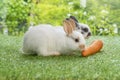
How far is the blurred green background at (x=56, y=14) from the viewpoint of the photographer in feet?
12.9

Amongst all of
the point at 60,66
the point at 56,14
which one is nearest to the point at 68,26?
the point at 60,66

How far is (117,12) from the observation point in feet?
13.4

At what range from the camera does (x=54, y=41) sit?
1.81 metres

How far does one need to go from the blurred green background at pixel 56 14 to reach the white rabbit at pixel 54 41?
2056 mm

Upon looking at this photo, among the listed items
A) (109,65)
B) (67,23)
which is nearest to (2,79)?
(109,65)

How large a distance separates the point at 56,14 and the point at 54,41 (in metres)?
2.17

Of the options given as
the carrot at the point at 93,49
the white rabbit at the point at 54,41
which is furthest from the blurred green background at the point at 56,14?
the white rabbit at the point at 54,41

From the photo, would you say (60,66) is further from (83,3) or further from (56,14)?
(83,3)

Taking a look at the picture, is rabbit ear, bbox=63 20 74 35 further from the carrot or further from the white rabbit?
the carrot

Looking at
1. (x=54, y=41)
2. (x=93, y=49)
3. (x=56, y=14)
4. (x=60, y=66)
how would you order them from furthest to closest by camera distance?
(x=56, y=14)
(x=93, y=49)
(x=54, y=41)
(x=60, y=66)

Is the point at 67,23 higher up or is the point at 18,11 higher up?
the point at 67,23

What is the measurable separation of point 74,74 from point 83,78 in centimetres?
6

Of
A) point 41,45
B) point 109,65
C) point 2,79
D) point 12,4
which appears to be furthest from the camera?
point 12,4

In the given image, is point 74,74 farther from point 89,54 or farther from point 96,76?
point 89,54
